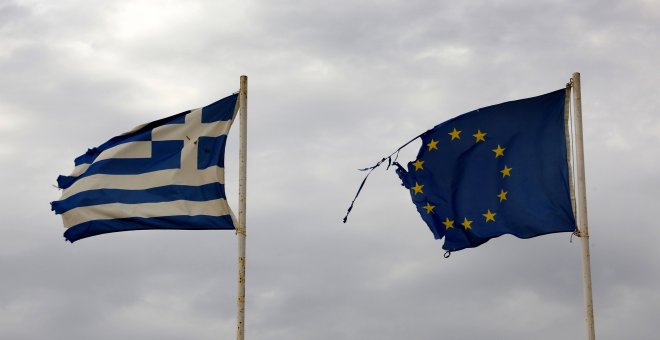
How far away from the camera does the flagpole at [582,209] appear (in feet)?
123

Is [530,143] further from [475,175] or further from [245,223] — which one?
[245,223]

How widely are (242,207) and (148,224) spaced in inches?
115

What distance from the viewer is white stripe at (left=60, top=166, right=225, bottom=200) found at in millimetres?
40031

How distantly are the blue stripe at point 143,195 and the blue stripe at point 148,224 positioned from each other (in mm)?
526

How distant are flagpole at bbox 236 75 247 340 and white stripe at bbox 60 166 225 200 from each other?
1.01 m

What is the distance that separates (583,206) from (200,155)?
10.4 metres

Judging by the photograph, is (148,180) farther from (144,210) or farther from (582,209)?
(582,209)

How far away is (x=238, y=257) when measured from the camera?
3869cm

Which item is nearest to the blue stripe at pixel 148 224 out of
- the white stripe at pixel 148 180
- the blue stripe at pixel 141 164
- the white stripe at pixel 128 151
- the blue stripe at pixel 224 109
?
the white stripe at pixel 148 180

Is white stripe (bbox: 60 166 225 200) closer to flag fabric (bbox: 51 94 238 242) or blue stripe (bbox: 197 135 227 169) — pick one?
flag fabric (bbox: 51 94 238 242)

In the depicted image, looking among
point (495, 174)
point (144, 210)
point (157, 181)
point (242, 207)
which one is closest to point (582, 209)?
point (495, 174)

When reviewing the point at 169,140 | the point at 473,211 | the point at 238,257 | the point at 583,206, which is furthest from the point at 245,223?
the point at 583,206

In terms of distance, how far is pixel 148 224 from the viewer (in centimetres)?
4016

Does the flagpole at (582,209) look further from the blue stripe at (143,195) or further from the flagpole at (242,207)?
the blue stripe at (143,195)
